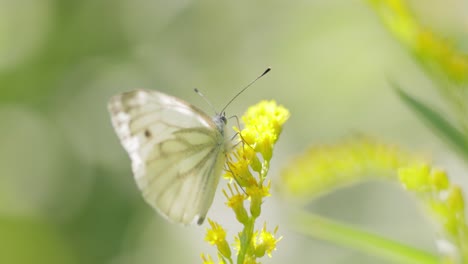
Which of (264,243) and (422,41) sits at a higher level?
(422,41)

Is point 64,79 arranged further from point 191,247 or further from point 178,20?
point 191,247

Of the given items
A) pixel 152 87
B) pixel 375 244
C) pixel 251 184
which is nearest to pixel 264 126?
pixel 251 184

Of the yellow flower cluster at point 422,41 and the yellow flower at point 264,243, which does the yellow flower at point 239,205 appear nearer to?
the yellow flower at point 264,243

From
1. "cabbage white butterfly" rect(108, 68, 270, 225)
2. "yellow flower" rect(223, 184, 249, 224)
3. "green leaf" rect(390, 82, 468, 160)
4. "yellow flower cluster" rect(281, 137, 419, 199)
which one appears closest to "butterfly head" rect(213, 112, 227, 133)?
"cabbage white butterfly" rect(108, 68, 270, 225)

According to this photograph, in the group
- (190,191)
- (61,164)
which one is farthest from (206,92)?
(190,191)

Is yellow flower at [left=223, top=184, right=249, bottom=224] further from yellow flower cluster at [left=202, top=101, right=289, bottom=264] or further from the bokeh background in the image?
the bokeh background

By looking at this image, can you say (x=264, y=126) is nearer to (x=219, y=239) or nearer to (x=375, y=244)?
(x=219, y=239)

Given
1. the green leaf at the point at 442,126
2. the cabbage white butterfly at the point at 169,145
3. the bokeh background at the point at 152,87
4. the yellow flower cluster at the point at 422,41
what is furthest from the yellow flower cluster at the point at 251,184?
the bokeh background at the point at 152,87
